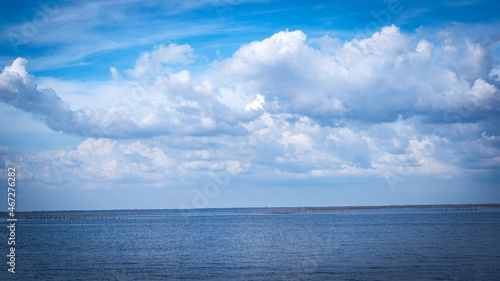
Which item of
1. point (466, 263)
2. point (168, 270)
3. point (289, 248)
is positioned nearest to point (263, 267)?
point (168, 270)

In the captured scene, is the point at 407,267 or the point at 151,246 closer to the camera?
the point at 407,267

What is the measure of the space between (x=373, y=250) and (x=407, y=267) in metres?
14.1

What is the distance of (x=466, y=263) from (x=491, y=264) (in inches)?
88.6

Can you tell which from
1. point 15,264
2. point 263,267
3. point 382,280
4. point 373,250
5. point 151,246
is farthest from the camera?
point 151,246

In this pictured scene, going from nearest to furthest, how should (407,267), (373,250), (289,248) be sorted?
(407,267) → (373,250) → (289,248)

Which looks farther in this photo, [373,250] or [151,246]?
[151,246]

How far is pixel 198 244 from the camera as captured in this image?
69.3 meters

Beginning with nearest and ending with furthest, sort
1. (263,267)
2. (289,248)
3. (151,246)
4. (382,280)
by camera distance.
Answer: (382,280) → (263,267) → (289,248) → (151,246)

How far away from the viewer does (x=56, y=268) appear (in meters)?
45.1

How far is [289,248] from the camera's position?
60.5m

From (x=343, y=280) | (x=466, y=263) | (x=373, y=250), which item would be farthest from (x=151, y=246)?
(x=466, y=263)

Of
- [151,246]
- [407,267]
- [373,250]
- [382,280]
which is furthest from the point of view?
[151,246]

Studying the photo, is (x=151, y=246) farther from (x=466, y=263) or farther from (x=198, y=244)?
(x=466, y=263)

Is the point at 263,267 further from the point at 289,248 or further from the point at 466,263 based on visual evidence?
the point at 466,263
